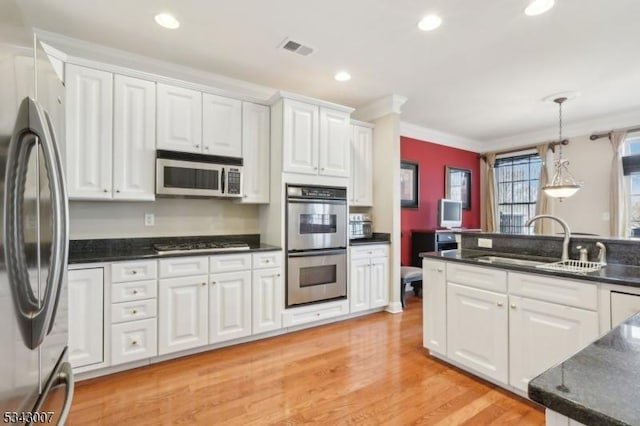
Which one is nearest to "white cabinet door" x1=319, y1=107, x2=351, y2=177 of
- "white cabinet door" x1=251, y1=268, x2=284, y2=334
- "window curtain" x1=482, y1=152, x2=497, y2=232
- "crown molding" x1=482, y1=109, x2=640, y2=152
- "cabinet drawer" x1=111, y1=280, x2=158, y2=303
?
"white cabinet door" x1=251, y1=268, x2=284, y2=334

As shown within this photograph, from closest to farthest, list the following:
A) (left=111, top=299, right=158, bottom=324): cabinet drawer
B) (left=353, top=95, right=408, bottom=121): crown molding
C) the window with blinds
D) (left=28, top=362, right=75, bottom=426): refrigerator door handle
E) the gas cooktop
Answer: (left=28, top=362, right=75, bottom=426): refrigerator door handle
(left=111, top=299, right=158, bottom=324): cabinet drawer
the gas cooktop
(left=353, top=95, right=408, bottom=121): crown molding
the window with blinds

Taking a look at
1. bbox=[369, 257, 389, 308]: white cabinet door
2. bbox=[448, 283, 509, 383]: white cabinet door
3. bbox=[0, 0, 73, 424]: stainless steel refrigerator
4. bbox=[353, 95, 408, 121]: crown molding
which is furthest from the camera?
bbox=[353, 95, 408, 121]: crown molding

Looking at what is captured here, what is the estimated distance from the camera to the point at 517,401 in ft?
6.69

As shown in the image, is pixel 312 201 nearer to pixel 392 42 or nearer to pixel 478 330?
pixel 392 42

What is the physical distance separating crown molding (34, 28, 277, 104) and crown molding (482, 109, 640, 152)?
4.83 metres

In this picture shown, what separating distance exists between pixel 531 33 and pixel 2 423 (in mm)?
3636

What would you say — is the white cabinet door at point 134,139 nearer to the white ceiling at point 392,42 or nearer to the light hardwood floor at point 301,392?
the white ceiling at point 392,42

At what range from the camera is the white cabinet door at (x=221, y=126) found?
9.87ft

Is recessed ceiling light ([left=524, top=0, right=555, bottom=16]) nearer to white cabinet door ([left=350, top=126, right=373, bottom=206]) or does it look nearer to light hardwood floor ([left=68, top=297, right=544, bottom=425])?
white cabinet door ([left=350, top=126, right=373, bottom=206])

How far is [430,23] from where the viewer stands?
242cm

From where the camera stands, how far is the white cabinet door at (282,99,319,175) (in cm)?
325

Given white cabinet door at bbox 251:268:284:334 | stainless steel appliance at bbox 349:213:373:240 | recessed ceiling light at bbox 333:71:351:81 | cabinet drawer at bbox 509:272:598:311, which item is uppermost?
recessed ceiling light at bbox 333:71:351:81

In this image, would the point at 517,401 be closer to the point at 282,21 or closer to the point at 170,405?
the point at 170,405

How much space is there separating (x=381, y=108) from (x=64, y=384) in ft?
13.1
